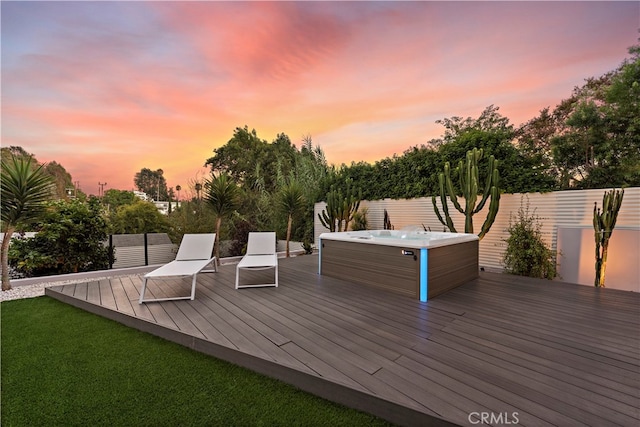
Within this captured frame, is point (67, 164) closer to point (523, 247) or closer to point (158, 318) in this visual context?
point (158, 318)

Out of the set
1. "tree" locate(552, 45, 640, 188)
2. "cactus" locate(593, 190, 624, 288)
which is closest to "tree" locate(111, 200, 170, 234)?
"cactus" locate(593, 190, 624, 288)

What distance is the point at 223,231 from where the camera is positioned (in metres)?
7.54

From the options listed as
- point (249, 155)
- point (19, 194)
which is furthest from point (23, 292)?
point (249, 155)

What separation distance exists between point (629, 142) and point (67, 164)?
1859cm

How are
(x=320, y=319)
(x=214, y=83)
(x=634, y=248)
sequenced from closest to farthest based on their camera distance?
1. (x=320, y=319)
2. (x=634, y=248)
3. (x=214, y=83)

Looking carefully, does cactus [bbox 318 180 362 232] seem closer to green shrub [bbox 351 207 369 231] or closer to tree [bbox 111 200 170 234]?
green shrub [bbox 351 207 369 231]

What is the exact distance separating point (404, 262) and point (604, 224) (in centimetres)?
382

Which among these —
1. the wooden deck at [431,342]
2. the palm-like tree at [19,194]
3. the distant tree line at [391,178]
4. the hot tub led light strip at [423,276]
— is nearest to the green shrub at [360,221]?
the distant tree line at [391,178]

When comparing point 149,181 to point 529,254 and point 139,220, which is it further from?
point 529,254

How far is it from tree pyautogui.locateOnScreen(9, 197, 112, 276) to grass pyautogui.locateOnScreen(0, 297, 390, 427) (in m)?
3.14

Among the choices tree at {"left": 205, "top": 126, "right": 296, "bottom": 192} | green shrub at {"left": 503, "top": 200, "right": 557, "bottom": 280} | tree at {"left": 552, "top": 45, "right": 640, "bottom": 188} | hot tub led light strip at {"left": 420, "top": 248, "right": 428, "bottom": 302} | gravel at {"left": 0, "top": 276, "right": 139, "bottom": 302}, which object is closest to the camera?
hot tub led light strip at {"left": 420, "top": 248, "right": 428, "bottom": 302}

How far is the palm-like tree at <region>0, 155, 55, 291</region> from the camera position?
4.27m

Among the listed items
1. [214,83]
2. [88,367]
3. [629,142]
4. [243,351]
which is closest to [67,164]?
[214,83]

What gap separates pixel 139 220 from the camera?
7023 mm
